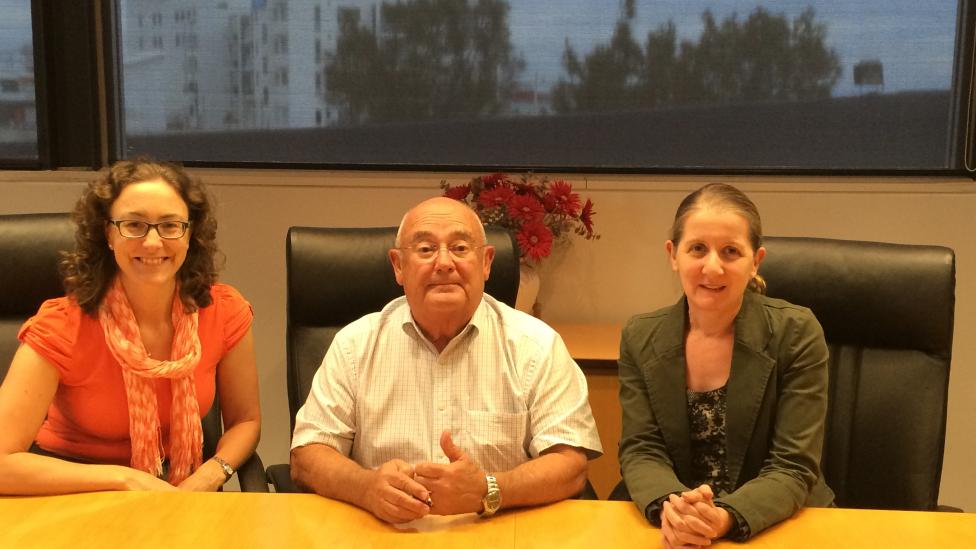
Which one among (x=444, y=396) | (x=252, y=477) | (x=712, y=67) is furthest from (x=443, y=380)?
(x=712, y=67)

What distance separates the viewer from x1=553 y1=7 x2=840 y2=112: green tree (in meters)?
3.31

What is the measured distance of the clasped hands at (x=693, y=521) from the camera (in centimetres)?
156

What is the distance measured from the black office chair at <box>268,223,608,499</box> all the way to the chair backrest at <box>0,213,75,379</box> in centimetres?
54

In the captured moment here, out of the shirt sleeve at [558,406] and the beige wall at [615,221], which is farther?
the beige wall at [615,221]

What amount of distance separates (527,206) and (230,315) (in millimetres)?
1123

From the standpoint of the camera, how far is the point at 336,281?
7.65 ft

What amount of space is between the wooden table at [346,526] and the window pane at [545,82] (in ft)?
6.16

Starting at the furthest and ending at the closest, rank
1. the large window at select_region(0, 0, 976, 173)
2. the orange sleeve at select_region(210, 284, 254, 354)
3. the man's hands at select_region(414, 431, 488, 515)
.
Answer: the large window at select_region(0, 0, 976, 173)
the orange sleeve at select_region(210, 284, 254, 354)
the man's hands at select_region(414, 431, 488, 515)

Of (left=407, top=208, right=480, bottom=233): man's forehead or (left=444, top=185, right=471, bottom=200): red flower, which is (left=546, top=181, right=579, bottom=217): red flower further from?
(left=407, top=208, right=480, bottom=233): man's forehead

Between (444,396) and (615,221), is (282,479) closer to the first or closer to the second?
(444,396)

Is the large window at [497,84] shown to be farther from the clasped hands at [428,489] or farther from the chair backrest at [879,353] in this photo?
the clasped hands at [428,489]

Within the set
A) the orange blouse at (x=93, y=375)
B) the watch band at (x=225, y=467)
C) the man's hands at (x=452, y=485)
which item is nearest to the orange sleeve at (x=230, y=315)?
the orange blouse at (x=93, y=375)

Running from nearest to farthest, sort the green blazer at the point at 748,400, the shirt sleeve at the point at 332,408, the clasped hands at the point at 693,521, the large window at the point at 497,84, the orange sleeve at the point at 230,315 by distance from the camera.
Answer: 1. the clasped hands at the point at 693,521
2. the green blazer at the point at 748,400
3. the shirt sleeve at the point at 332,408
4. the orange sleeve at the point at 230,315
5. the large window at the point at 497,84

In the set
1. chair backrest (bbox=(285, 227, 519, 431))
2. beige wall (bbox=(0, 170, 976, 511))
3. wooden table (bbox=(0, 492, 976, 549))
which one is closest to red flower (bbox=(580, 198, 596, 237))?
beige wall (bbox=(0, 170, 976, 511))
